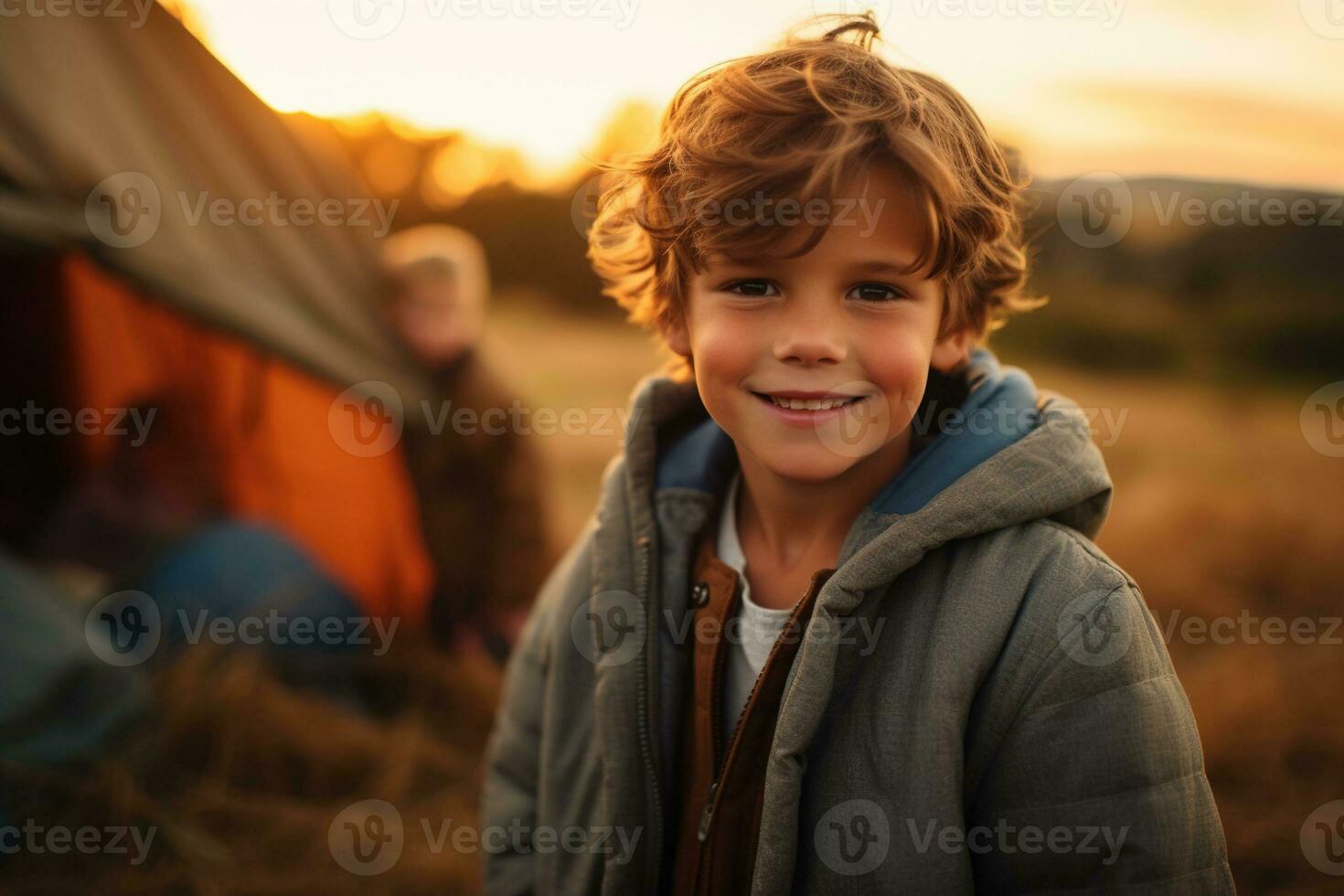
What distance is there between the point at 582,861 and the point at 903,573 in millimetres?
754

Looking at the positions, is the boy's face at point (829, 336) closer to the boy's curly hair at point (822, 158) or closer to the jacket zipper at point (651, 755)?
the boy's curly hair at point (822, 158)

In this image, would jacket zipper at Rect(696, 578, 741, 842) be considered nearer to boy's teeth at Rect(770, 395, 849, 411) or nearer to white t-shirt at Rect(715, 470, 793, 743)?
white t-shirt at Rect(715, 470, 793, 743)

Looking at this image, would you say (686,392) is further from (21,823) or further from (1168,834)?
(21,823)

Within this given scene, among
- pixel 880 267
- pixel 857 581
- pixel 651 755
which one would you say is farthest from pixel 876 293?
pixel 651 755

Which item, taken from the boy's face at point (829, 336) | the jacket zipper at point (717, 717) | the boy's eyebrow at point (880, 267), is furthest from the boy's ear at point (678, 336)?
the jacket zipper at point (717, 717)

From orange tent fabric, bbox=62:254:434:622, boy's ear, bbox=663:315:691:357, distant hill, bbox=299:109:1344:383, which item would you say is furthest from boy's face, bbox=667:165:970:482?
orange tent fabric, bbox=62:254:434:622

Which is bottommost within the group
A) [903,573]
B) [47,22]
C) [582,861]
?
[582,861]

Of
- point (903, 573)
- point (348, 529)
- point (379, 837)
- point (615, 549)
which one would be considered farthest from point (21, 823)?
point (903, 573)

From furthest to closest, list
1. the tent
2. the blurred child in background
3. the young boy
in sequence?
the blurred child in background < the tent < the young boy

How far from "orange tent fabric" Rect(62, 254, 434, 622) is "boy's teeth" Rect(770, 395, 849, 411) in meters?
2.45

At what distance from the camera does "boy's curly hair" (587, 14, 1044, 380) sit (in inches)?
52.5

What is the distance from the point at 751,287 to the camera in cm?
143

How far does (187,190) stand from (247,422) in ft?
2.70

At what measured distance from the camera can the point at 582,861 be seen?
1625 millimetres
